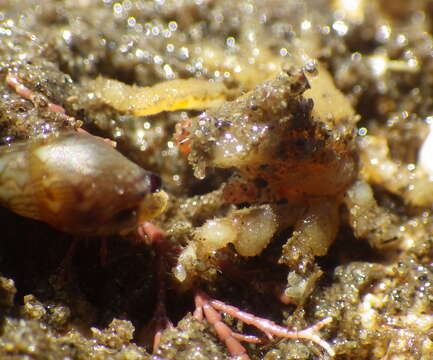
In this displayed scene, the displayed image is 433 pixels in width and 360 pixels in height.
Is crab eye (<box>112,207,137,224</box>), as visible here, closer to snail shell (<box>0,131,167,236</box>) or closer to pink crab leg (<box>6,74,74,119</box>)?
snail shell (<box>0,131,167,236</box>)

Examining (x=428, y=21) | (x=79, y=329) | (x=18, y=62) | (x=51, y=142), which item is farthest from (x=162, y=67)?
(x=428, y=21)

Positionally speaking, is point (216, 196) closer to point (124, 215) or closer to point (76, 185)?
point (124, 215)

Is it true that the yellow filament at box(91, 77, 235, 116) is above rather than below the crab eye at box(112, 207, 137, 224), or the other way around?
above

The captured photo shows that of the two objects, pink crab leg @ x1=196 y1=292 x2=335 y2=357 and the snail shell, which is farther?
pink crab leg @ x1=196 y1=292 x2=335 y2=357

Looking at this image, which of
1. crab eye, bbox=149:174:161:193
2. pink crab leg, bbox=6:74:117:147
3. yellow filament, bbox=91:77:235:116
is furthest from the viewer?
yellow filament, bbox=91:77:235:116

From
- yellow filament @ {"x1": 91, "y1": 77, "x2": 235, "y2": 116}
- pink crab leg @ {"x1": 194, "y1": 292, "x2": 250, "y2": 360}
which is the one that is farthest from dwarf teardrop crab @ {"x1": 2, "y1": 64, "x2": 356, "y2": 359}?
yellow filament @ {"x1": 91, "y1": 77, "x2": 235, "y2": 116}

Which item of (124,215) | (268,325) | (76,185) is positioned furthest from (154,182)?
(268,325)

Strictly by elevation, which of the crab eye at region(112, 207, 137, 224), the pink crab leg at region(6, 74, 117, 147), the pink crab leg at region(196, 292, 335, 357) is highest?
the pink crab leg at region(6, 74, 117, 147)
